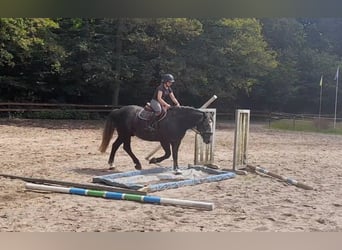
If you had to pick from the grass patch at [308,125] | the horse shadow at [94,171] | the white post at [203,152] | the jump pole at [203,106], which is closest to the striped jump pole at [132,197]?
the horse shadow at [94,171]

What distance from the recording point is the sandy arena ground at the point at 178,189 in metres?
2.62

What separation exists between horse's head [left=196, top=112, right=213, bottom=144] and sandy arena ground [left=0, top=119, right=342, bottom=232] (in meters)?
0.19

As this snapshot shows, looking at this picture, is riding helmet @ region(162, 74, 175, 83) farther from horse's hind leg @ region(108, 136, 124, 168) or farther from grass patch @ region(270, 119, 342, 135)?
grass patch @ region(270, 119, 342, 135)

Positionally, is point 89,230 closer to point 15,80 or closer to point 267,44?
point 15,80

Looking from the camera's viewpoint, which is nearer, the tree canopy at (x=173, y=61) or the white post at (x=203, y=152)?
the tree canopy at (x=173, y=61)

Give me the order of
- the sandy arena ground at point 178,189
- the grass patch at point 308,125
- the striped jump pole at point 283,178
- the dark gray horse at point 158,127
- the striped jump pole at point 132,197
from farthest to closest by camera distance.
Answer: the grass patch at point 308,125 < the dark gray horse at point 158,127 < the striped jump pole at point 283,178 < the striped jump pole at point 132,197 < the sandy arena ground at point 178,189

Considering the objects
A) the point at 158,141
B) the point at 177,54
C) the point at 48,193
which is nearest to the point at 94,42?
the point at 177,54

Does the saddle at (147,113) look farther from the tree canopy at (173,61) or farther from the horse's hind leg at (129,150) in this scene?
the horse's hind leg at (129,150)

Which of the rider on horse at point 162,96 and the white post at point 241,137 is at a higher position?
the rider on horse at point 162,96

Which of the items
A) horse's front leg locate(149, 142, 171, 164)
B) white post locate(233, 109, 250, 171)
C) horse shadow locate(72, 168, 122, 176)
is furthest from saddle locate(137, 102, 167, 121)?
white post locate(233, 109, 250, 171)

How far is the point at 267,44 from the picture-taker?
11.8 ft

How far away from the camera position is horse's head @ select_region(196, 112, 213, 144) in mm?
3500

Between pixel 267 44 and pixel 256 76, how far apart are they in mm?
259

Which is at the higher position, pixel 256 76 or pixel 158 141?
pixel 256 76
